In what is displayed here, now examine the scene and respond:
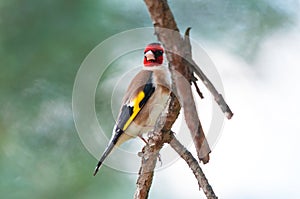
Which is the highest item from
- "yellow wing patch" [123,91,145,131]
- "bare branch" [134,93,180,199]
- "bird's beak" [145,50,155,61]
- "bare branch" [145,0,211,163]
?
"bird's beak" [145,50,155,61]

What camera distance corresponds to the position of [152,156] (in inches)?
49.8

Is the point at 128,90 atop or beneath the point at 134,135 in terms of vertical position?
atop

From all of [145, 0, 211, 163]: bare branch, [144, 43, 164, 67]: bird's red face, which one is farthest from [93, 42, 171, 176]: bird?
[145, 0, 211, 163]: bare branch

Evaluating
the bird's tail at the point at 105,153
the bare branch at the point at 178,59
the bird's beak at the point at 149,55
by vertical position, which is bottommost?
the bare branch at the point at 178,59

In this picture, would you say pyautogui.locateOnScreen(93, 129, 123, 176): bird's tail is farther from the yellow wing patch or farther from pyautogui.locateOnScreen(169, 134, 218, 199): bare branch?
pyautogui.locateOnScreen(169, 134, 218, 199): bare branch

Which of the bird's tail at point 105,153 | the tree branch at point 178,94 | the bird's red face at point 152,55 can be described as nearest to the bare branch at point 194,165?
the tree branch at point 178,94

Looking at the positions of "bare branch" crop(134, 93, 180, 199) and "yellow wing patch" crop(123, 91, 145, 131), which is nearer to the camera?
"bare branch" crop(134, 93, 180, 199)

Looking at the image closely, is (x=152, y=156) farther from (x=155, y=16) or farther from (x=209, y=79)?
(x=155, y=16)

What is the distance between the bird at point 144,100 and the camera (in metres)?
1.59

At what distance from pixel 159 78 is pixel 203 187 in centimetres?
50

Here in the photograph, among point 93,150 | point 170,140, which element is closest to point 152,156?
point 170,140

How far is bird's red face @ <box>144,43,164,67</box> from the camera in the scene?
1656 mm

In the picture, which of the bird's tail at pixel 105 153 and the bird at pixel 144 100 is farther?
the bird at pixel 144 100

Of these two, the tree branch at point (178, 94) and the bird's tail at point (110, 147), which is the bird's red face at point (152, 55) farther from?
the tree branch at point (178, 94)
